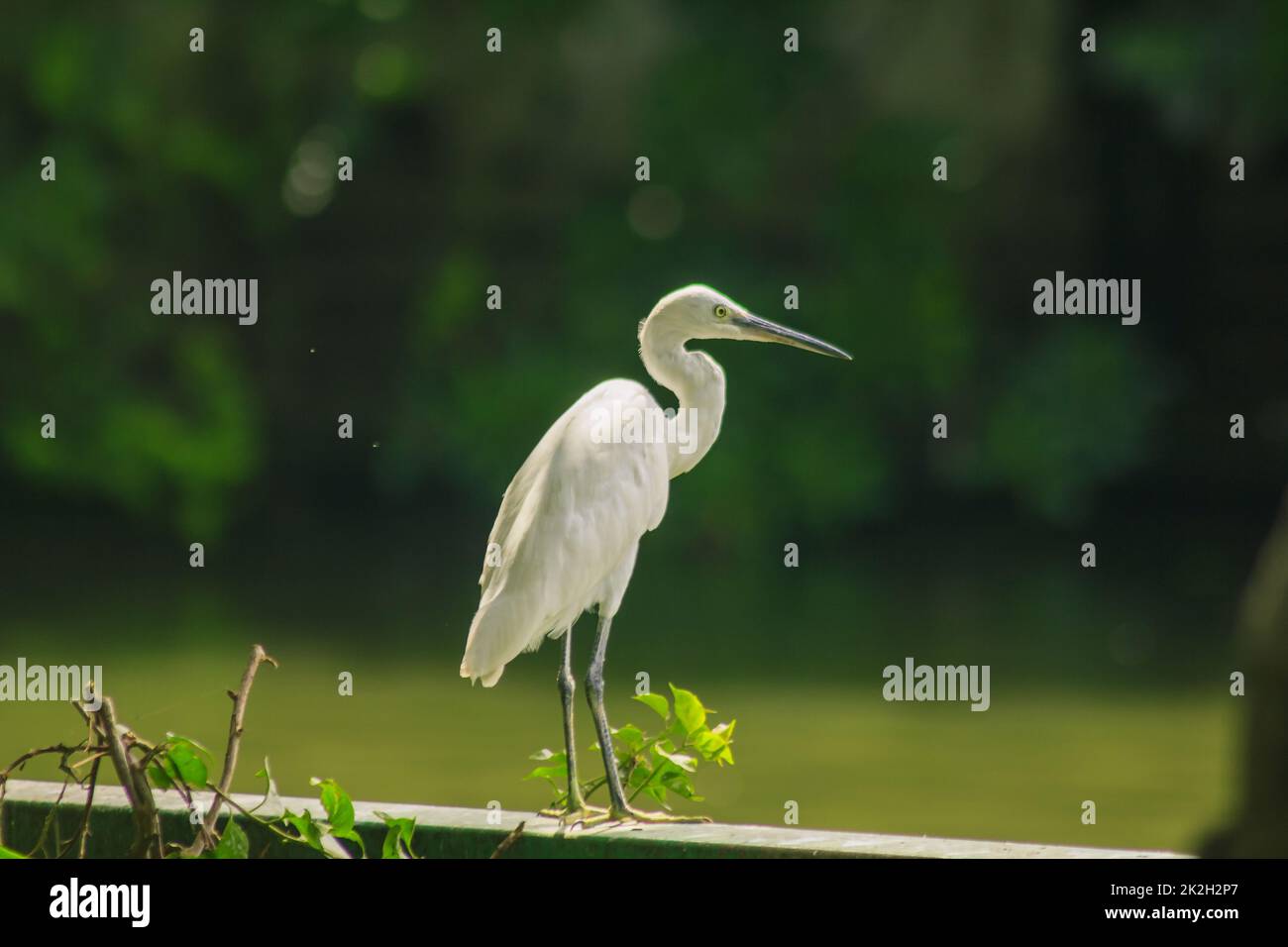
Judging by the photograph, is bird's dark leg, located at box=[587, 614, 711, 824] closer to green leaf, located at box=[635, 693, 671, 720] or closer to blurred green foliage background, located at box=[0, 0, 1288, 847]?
green leaf, located at box=[635, 693, 671, 720]

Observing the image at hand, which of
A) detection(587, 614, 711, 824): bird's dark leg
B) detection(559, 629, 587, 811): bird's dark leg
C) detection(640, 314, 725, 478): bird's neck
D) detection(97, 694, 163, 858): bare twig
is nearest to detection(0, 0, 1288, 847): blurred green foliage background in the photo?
detection(640, 314, 725, 478): bird's neck

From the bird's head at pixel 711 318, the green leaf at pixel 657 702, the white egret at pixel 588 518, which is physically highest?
the bird's head at pixel 711 318

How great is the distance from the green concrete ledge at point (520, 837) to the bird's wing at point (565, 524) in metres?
→ 0.35

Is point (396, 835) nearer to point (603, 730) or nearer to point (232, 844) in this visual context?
point (232, 844)

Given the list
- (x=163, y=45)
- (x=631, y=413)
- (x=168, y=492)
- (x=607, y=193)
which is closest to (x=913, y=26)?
(x=607, y=193)

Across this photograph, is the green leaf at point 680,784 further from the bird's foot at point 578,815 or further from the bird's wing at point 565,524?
the bird's wing at point 565,524

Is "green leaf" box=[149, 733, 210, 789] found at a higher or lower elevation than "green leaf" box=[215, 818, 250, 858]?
higher

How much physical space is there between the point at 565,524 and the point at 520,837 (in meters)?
0.59

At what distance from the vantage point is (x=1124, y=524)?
1297cm

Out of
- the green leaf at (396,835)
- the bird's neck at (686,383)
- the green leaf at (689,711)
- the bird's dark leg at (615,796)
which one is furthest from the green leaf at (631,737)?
the bird's neck at (686,383)

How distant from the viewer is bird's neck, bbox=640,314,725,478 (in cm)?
287

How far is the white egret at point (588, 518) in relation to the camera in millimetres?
2498

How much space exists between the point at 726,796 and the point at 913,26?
779cm

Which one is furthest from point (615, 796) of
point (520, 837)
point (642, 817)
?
point (520, 837)
